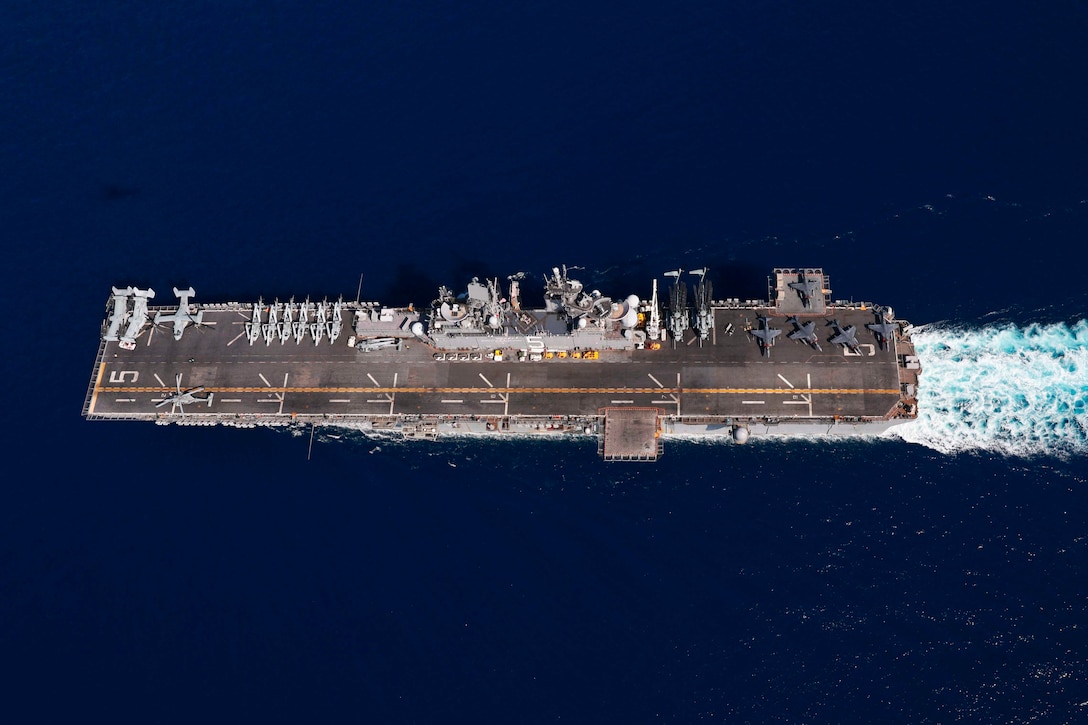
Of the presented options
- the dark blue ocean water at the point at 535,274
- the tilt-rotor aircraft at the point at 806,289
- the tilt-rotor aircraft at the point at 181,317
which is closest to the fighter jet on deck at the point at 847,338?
the tilt-rotor aircraft at the point at 806,289

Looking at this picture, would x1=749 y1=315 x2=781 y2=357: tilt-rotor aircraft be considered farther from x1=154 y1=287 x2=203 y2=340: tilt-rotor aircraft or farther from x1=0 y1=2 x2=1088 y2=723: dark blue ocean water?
x1=154 y1=287 x2=203 y2=340: tilt-rotor aircraft

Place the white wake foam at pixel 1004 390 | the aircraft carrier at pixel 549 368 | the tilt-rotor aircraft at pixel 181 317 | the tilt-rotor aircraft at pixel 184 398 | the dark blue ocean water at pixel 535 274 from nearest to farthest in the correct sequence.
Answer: the dark blue ocean water at pixel 535 274 → the white wake foam at pixel 1004 390 → the aircraft carrier at pixel 549 368 → the tilt-rotor aircraft at pixel 184 398 → the tilt-rotor aircraft at pixel 181 317

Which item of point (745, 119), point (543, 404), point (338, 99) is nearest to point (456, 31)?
point (338, 99)

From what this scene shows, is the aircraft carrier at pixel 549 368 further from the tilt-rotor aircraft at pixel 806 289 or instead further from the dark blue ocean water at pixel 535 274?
the dark blue ocean water at pixel 535 274

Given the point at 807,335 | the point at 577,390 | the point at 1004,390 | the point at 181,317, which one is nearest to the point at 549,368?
the point at 577,390

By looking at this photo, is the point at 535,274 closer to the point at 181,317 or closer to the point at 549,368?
the point at 549,368
